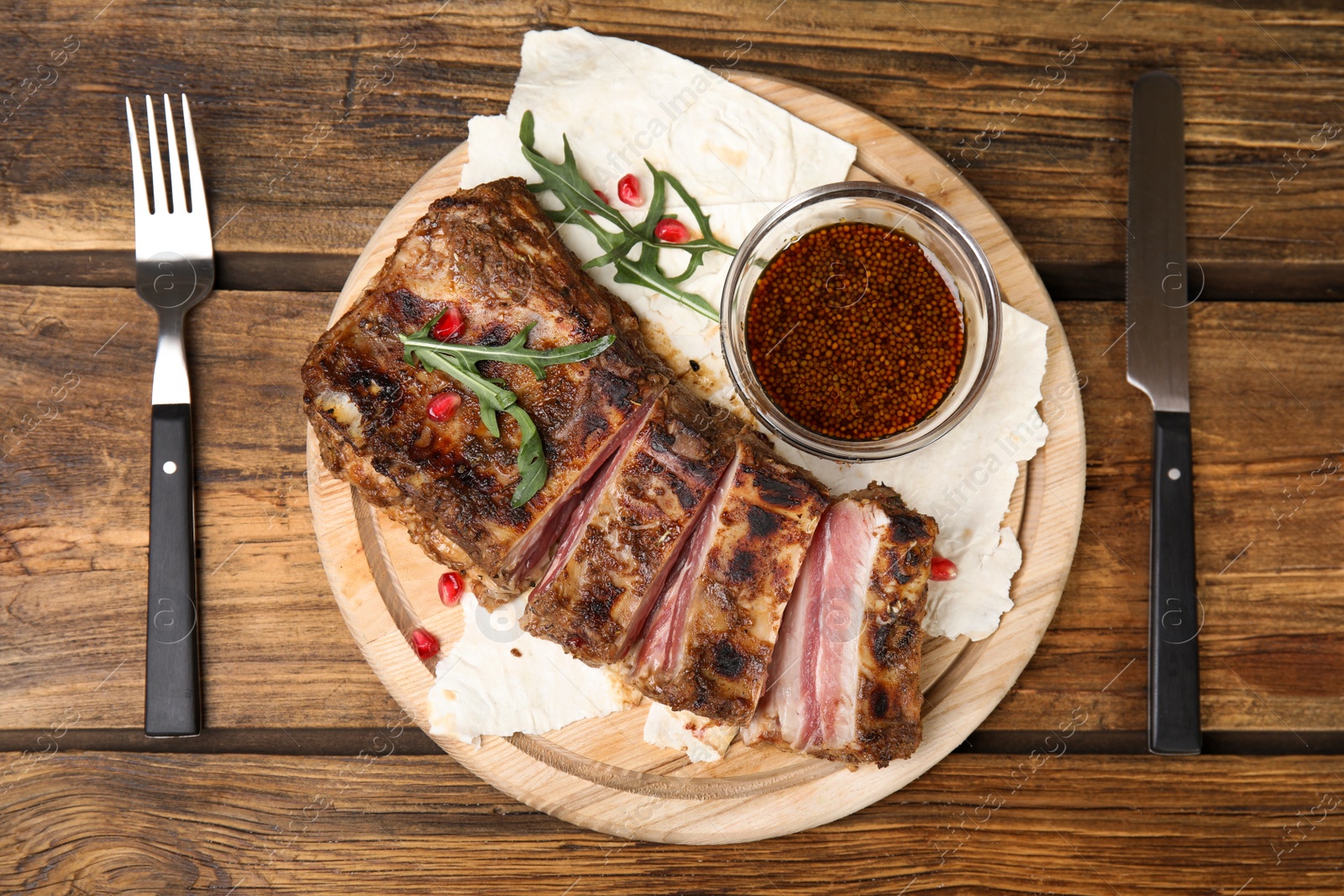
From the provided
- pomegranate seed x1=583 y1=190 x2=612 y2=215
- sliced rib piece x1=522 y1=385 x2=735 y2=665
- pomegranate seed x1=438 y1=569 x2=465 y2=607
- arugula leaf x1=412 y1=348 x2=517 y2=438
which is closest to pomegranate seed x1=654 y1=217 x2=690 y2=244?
pomegranate seed x1=583 y1=190 x2=612 y2=215

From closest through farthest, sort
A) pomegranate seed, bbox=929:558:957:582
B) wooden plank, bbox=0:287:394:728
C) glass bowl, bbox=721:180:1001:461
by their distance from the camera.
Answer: glass bowl, bbox=721:180:1001:461 < pomegranate seed, bbox=929:558:957:582 < wooden plank, bbox=0:287:394:728

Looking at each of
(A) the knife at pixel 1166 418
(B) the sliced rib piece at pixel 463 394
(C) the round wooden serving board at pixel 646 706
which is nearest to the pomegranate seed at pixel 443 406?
(B) the sliced rib piece at pixel 463 394

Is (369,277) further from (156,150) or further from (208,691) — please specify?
(208,691)

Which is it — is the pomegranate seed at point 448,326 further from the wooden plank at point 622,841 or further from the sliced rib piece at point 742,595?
the wooden plank at point 622,841

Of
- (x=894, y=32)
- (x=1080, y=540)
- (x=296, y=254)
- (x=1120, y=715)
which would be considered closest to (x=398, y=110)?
(x=296, y=254)

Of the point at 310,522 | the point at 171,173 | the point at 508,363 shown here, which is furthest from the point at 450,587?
the point at 171,173

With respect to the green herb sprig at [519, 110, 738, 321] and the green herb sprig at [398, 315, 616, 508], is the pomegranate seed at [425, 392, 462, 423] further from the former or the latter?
the green herb sprig at [519, 110, 738, 321]

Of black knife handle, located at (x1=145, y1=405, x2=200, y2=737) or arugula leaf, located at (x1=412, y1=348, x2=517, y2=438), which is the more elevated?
arugula leaf, located at (x1=412, y1=348, x2=517, y2=438)
